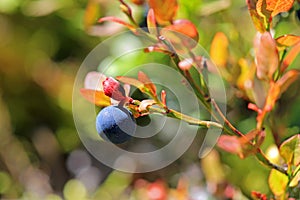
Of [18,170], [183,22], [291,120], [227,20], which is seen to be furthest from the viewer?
[18,170]

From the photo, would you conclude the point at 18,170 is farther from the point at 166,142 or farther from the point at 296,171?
the point at 296,171

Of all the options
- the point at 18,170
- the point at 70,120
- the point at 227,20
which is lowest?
the point at 18,170

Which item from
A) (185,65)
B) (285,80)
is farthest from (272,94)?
(185,65)

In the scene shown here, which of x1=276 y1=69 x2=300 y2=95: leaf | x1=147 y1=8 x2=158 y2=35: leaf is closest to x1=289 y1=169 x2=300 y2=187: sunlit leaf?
x1=276 y1=69 x2=300 y2=95: leaf

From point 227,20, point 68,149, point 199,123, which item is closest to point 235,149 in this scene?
point 199,123

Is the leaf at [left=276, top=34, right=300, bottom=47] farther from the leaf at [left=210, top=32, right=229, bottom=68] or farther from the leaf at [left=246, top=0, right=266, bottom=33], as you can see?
the leaf at [left=210, top=32, right=229, bottom=68]

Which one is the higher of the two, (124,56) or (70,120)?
(124,56)
